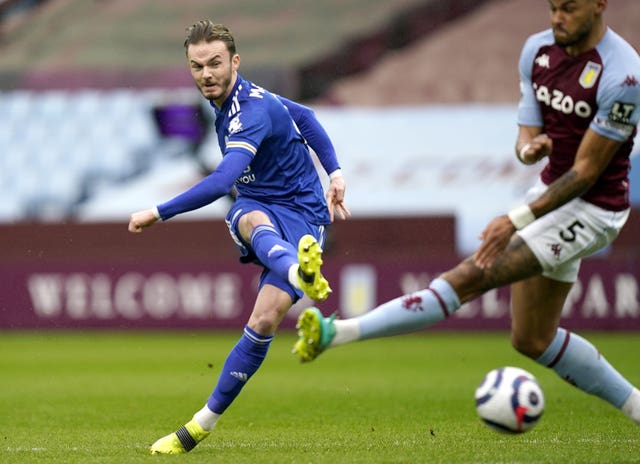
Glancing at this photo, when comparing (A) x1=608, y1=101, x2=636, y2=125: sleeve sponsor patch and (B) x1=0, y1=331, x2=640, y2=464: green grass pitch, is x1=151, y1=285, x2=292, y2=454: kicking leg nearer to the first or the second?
(B) x1=0, y1=331, x2=640, y2=464: green grass pitch

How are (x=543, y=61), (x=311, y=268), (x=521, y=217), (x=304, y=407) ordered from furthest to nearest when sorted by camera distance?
1. (x=304, y=407)
2. (x=543, y=61)
3. (x=311, y=268)
4. (x=521, y=217)

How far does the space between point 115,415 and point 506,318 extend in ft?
30.3

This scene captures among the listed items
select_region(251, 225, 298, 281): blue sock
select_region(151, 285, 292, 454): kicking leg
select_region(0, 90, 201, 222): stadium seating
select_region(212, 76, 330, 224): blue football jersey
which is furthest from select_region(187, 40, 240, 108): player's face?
select_region(0, 90, 201, 222): stadium seating

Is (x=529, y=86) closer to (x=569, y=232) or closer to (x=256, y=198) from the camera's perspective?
(x=569, y=232)


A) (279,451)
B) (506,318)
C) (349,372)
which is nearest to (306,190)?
(279,451)

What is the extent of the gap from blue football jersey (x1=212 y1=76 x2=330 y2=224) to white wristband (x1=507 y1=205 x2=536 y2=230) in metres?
1.66

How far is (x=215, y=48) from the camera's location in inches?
249

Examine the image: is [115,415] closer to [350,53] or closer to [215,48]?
[215,48]

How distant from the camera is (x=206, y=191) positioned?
5.98 metres

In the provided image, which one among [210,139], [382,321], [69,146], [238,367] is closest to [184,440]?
[238,367]

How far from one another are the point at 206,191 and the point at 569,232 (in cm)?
185

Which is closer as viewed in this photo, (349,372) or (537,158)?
(537,158)

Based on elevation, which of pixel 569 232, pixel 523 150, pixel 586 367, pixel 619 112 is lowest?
pixel 586 367

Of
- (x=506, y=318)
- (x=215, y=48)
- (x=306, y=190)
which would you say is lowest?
(x=506, y=318)
